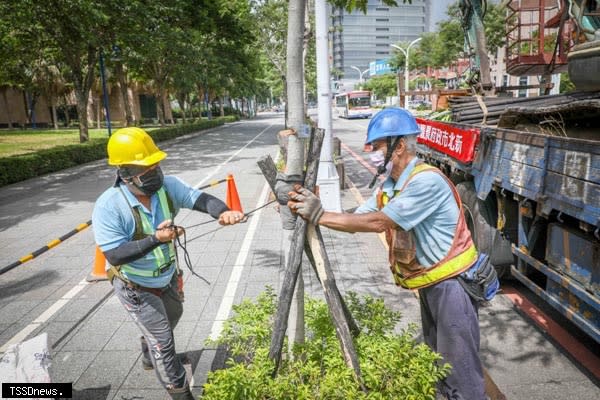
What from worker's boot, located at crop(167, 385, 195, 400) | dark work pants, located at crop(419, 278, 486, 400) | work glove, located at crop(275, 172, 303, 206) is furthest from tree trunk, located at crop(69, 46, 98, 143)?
dark work pants, located at crop(419, 278, 486, 400)

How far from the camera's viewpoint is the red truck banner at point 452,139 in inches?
199

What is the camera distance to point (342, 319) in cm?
243

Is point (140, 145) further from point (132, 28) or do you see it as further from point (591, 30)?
point (132, 28)

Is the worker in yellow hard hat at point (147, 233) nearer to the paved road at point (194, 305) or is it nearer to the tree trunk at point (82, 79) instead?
the paved road at point (194, 305)

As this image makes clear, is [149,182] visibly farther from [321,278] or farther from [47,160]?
[47,160]

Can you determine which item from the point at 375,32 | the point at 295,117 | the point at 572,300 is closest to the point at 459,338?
the point at 572,300

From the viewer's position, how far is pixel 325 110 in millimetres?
8344

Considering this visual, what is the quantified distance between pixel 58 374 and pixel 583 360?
4.36 metres

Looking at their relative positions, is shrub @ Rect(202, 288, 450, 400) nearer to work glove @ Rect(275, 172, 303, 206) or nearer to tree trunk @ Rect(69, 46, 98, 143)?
work glove @ Rect(275, 172, 303, 206)

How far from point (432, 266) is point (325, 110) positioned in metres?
6.06

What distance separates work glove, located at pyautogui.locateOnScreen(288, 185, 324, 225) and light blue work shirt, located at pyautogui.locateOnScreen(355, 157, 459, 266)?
0.44m

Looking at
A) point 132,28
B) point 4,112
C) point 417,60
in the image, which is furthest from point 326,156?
point 417,60

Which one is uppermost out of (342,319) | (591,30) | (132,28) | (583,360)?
(132,28)

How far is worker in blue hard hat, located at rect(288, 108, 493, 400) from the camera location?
2453mm
